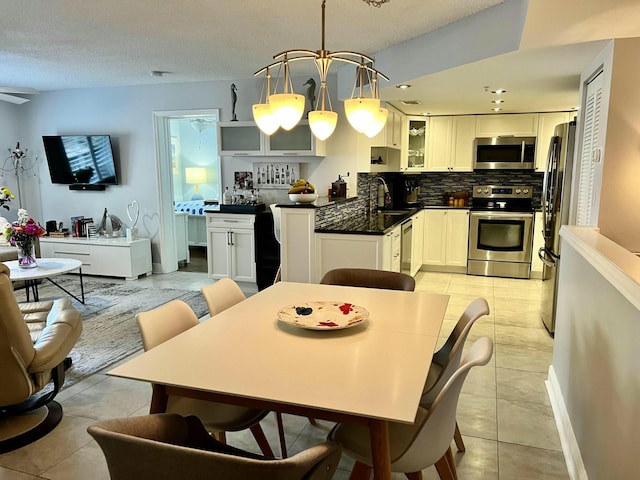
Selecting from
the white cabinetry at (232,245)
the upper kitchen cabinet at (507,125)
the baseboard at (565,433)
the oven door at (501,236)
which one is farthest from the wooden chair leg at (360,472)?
the upper kitchen cabinet at (507,125)

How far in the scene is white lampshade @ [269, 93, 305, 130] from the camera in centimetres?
204

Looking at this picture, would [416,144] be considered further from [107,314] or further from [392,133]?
[107,314]

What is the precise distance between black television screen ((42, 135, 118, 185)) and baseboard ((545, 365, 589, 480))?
5688 millimetres

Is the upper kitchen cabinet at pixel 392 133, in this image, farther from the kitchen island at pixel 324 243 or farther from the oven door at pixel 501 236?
the oven door at pixel 501 236

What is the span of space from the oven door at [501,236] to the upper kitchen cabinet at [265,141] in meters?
2.32

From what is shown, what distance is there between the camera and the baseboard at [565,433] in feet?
7.06

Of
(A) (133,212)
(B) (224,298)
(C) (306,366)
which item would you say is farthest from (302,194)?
(A) (133,212)

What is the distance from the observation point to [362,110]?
2.10 m

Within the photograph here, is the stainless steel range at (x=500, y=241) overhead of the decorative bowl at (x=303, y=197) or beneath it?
beneath

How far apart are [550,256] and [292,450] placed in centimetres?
290

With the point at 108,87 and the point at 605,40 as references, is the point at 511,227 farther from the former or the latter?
the point at 108,87

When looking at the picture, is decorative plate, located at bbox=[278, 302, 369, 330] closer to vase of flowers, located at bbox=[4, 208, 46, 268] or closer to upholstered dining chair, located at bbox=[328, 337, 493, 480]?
upholstered dining chair, located at bbox=[328, 337, 493, 480]

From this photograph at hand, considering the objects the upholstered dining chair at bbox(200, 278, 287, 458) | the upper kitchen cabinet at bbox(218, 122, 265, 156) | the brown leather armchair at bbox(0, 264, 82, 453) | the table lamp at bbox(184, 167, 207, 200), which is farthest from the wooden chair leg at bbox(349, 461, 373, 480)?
the table lamp at bbox(184, 167, 207, 200)

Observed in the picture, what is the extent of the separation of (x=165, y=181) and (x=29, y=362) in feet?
13.8
